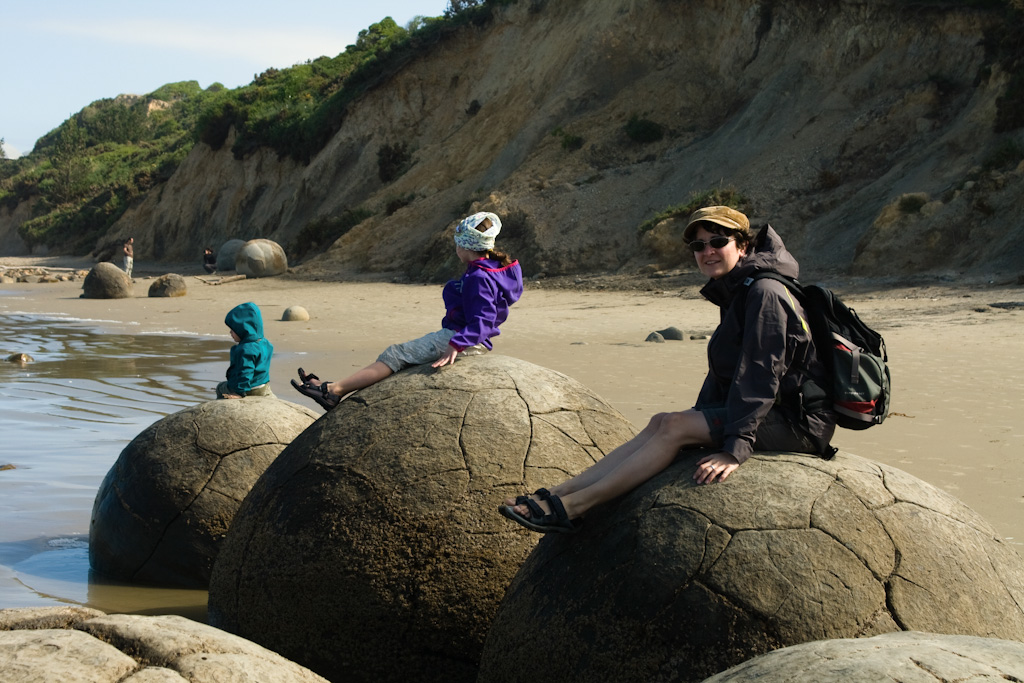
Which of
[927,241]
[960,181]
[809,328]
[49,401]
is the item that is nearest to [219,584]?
[809,328]

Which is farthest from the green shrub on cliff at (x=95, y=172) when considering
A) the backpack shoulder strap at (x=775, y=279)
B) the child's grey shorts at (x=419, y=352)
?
the backpack shoulder strap at (x=775, y=279)

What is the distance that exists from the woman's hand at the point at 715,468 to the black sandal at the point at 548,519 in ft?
1.45

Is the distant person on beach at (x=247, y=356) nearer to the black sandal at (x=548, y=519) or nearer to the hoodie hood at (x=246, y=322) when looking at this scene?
the hoodie hood at (x=246, y=322)

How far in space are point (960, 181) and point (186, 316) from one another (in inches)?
614

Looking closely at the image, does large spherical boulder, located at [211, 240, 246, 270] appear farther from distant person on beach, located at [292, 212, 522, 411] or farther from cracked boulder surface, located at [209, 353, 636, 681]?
cracked boulder surface, located at [209, 353, 636, 681]

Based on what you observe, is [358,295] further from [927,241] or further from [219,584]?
[219,584]

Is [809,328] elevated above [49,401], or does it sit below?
above

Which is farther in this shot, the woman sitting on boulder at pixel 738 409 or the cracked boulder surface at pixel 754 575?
the woman sitting on boulder at pixel 738 409

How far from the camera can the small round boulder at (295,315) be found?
66.7ft

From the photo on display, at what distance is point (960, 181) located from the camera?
20250 millimetres

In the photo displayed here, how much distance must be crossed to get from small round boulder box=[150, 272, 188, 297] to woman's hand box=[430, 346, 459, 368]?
23.8 metres

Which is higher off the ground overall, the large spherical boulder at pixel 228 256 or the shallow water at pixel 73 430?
the large spherical boulder at pixel 228 256

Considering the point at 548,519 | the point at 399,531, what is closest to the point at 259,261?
the point at 399,531

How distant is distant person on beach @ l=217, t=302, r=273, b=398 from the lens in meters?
7.88
